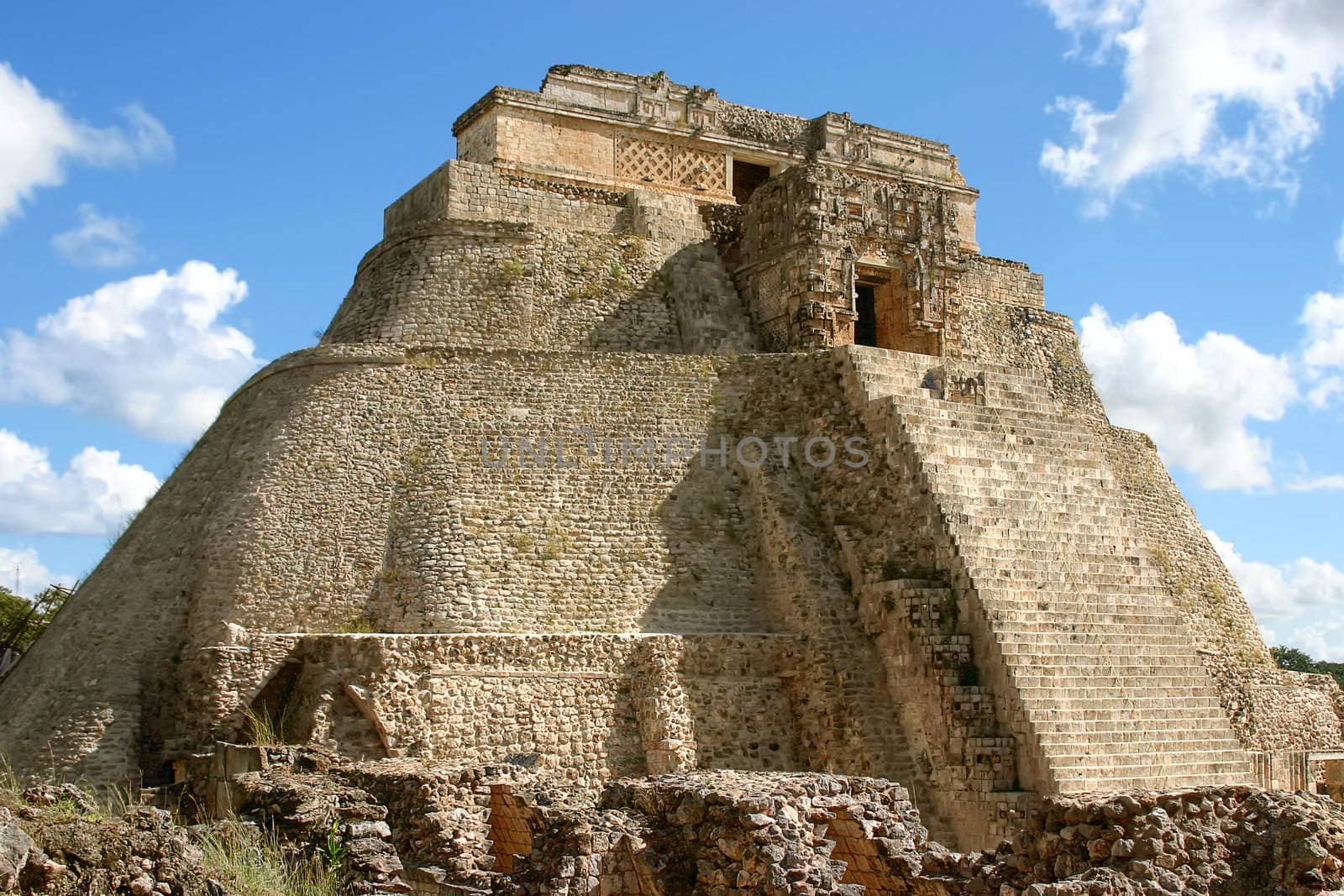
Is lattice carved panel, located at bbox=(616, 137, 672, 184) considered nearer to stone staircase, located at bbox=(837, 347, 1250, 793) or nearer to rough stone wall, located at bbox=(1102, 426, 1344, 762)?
stone staircase, located at bbox=(837, 347, 1250, 793)

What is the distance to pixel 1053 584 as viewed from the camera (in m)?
15.9

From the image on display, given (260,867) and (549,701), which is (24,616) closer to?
(549,701)

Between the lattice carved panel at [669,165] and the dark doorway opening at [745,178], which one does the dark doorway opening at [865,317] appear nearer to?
the lattice carved panel at [669,165]

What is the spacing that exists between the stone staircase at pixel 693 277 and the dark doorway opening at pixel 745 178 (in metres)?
3.64

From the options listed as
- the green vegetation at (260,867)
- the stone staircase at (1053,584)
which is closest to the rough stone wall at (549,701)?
the stone staircase at (1053,584)

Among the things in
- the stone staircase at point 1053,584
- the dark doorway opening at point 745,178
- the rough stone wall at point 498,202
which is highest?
the dark doorway opening at point 745,178

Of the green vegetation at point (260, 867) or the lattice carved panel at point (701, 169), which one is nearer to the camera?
the green vegetation at point (260, 867)

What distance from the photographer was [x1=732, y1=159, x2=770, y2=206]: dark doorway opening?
25.6 metres

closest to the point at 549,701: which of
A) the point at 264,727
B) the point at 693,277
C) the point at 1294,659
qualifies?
the point at 264,727

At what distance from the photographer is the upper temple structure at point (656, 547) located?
582 inches

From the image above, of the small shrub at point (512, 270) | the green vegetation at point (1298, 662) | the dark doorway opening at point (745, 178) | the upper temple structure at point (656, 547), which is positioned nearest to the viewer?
the upper temple structure at point (656, 547)

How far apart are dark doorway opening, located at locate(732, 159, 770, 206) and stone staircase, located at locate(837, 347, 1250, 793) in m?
7.97

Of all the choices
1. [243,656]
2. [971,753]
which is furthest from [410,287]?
[971,753]

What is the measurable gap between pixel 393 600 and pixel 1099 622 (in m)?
7.81
